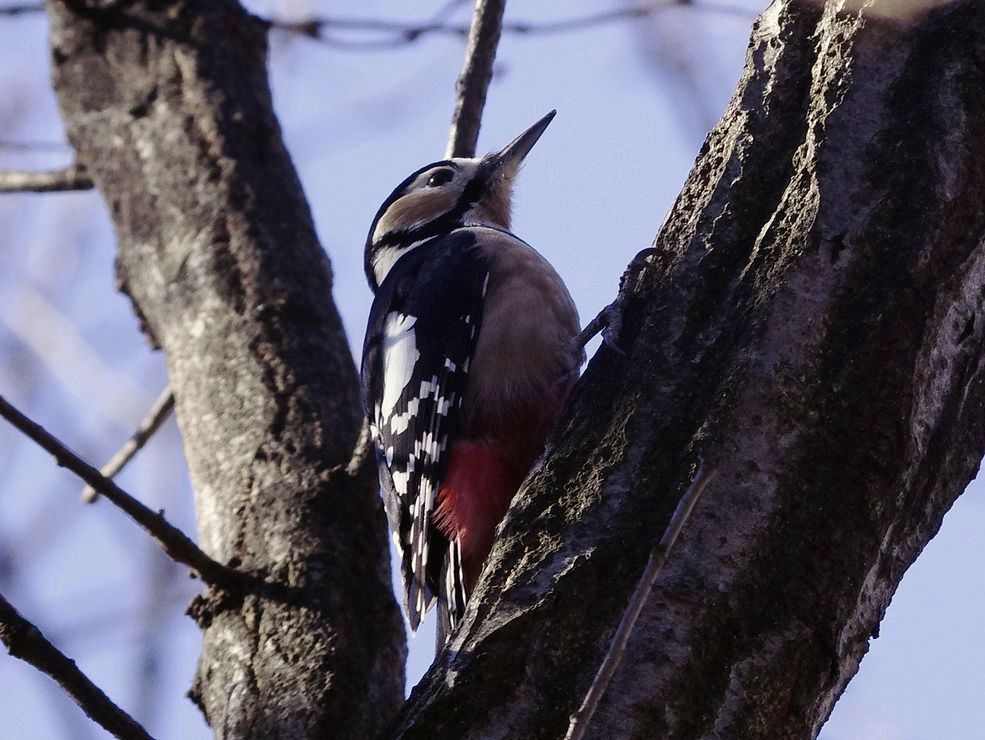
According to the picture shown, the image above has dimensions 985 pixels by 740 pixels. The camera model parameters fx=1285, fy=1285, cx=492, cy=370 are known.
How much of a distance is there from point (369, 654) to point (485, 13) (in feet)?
5.30

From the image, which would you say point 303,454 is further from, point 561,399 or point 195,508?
point 561,399

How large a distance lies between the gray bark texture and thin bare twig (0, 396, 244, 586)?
0.06 m

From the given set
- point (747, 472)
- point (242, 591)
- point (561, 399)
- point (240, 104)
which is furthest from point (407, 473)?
point (747, 472)

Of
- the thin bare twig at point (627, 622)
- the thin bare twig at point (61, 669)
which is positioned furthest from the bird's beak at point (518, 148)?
the thin bare twig at point (627, 622)

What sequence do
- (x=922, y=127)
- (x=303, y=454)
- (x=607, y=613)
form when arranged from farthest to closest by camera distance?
1. (x=303, y=454)
2. (x=922, y=127)
3. (x=607, y=613)

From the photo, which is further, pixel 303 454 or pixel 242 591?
pixel 303 454

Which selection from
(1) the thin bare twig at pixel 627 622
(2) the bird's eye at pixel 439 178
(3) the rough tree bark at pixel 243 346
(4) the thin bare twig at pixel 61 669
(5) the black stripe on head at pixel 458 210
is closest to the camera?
(1) the thin bare twig at pixel 627 622

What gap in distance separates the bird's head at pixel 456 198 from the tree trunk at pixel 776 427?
2.46 metres

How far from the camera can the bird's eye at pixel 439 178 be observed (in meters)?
4.68

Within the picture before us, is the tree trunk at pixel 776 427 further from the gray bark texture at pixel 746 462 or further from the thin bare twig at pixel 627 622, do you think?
the thin bare twig at pixel 627 622

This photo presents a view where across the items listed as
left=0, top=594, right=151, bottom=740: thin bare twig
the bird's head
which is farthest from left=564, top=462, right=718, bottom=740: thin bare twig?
the bird's head

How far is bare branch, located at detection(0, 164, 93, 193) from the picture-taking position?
3750mm

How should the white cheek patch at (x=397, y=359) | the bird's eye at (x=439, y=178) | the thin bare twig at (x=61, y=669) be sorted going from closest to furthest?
the thin bare twig at (x=61, y=669)
the white cheek patch at (x=397, y=359)
the bird's eye at (x=439, y=178)

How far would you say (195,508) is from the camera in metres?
2.91
